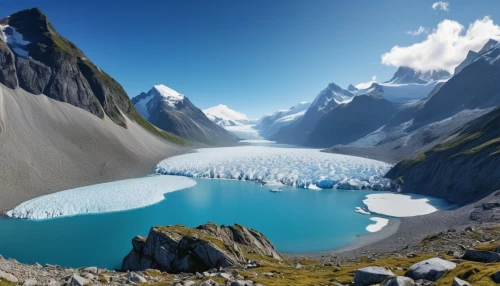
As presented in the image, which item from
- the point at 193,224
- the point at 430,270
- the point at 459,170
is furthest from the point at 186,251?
the point at 459,170

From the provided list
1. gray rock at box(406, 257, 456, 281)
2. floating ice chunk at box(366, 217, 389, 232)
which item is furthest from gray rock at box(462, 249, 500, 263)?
floating ice chunk at box(366, 217, 389, 232)

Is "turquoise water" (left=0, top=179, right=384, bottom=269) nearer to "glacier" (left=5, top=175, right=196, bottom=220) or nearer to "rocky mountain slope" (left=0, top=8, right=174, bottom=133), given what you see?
"glacier" (left=5, top=175, right=196, bottom=220)

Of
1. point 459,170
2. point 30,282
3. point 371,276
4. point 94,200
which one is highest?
point 459,170

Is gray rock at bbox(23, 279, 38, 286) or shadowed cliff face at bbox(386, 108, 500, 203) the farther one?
shadowed cliff face at bbox(386, 108, 500, 203)

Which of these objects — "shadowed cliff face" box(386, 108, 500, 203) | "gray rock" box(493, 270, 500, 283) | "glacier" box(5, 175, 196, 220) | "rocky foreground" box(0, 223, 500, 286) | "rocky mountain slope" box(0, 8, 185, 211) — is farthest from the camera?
"rocky mountain slope" box(0, 8, 185, 211)

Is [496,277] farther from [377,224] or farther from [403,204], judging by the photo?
[403,204]

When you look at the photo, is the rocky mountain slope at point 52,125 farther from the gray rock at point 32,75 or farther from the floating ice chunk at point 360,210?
the floating ice chunk at point 360,210

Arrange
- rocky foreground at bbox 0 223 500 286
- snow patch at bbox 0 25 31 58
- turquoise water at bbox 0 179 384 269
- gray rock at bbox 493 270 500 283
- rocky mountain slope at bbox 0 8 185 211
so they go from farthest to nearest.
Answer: snow patch at bbox 0 25 31 58
rocky mountain slope at bbox 0 8 185 211
turquoise water at bbox 0 179 384 269
rocky foreground at bbox 0 223 500 286
gray rock at bbox 493 270 500 283

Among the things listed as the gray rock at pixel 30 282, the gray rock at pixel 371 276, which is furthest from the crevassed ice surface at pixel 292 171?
the gray rock at pixel 30 282
